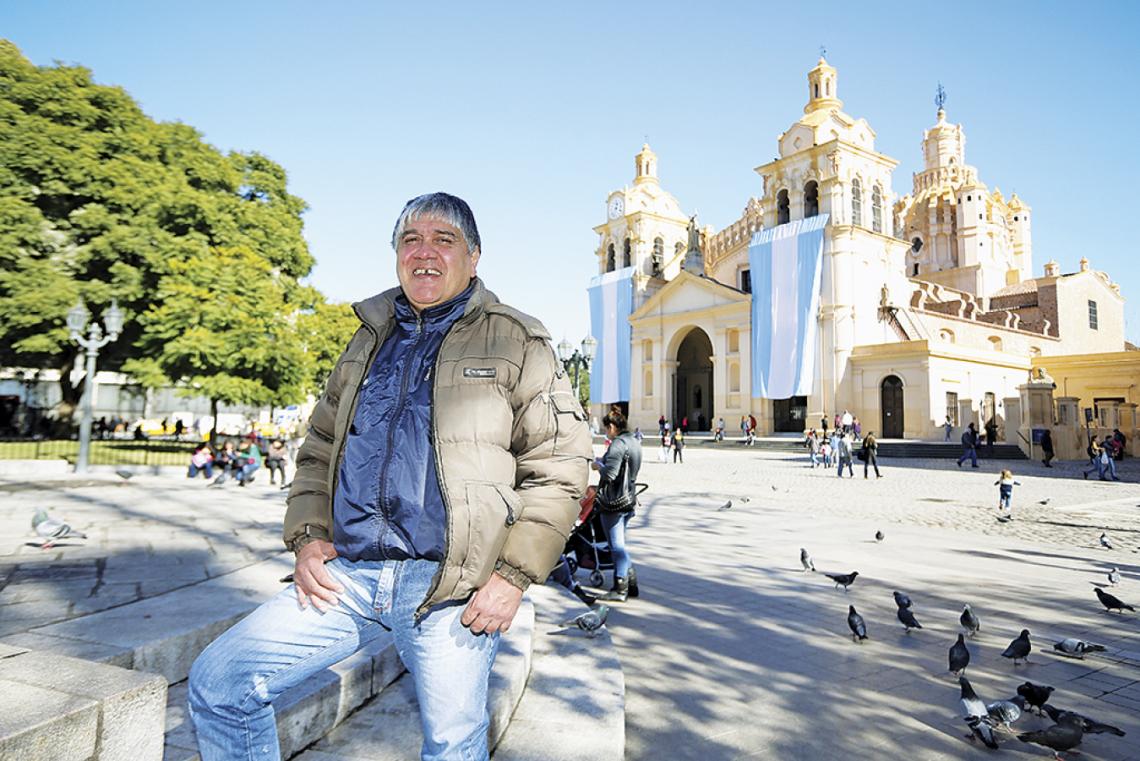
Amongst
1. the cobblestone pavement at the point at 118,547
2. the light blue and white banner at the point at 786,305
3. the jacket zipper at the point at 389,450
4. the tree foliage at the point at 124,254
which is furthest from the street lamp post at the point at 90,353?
the light blue and white banner at the point at 786,305

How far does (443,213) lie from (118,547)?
535cm

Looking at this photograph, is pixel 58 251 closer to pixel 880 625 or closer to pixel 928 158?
pixel 880 625

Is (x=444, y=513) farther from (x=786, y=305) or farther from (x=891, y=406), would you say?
(x=786, y=305)

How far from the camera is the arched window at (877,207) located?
1518 inches

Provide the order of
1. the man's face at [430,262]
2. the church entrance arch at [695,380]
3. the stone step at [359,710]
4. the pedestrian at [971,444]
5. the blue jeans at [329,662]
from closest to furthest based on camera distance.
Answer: the blue jeans at [329,662]
the man's face at [430,262]
the stone step at [359,710]
the pedestrian at [971,444]
the church entrance arch at [695,380]

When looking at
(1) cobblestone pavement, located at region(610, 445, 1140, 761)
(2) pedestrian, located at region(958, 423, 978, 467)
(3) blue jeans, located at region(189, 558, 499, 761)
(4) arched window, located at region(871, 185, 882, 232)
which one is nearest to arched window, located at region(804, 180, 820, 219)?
(4) arched window, located at region(871, 185, 882, 232)

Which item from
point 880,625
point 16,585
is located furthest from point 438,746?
point 880,625

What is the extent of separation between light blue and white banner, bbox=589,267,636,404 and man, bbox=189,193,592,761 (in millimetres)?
44857

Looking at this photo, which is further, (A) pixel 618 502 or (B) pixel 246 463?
(B) pixel 246 463

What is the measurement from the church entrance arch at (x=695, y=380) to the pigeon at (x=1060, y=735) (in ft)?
142

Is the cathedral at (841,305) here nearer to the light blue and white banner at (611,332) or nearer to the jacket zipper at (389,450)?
the light blue and white banner at (611,332)

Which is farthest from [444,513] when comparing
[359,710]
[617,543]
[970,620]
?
[970,620]

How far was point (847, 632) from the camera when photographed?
510 centimetres

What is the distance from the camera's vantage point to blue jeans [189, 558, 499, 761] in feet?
5.69
